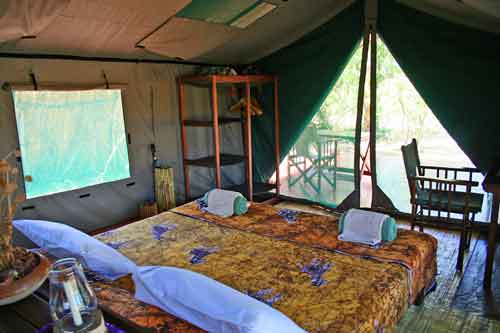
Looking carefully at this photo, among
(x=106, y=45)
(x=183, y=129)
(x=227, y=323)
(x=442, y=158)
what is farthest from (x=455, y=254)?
(x=106, y=45)

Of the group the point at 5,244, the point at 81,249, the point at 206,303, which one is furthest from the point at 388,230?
the point at 5,244

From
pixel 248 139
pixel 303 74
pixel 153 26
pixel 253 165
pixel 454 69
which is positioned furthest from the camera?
pixel 253 165

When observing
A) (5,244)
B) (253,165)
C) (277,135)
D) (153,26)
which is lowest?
(253,165)

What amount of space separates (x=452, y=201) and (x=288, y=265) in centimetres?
183

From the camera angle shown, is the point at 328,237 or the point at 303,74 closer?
the point at 328,237

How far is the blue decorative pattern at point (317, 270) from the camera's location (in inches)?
73.8

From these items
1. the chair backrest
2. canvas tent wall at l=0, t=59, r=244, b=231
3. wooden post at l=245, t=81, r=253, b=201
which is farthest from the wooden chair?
canvas tent wall at l=0, t=59, r=244, b=231

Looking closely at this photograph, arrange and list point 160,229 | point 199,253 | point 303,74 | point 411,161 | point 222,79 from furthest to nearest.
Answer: point 303,74
point 222,79
point 411,161
point 160,229
point 199,253

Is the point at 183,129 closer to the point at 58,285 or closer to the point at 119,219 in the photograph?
the point at 119,219

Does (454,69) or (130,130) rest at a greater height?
(454,69)

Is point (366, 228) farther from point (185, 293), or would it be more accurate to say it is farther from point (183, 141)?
point (183, 141)

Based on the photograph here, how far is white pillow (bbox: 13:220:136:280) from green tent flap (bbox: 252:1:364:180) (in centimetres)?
314

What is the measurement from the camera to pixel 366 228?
2.32 metres

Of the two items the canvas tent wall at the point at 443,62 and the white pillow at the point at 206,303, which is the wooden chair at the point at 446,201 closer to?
the canvas tent wall at the point at 443,62
